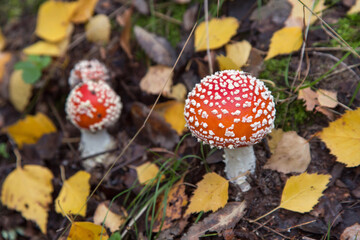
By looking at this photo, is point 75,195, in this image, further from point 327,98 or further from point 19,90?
point 327,98

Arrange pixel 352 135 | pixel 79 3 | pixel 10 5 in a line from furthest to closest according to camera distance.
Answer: pixel 10 5 → pixel 79 3 → pixel 352 135

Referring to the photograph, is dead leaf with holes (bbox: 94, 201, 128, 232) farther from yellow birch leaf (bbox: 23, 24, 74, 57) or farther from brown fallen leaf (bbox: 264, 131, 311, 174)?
yellow birch leaf (bbox: 23, 24, 74, 57)

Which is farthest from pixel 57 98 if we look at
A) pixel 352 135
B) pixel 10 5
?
pixel 352 135

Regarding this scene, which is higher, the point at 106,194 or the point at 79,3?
the point at 79,3

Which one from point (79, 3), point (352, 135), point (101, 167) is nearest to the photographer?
Answer: point (352, 135)

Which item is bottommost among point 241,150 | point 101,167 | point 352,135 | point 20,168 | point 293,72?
point 101,167

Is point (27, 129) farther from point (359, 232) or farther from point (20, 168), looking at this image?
point (359, 232)

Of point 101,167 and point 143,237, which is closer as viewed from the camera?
point 143,237
